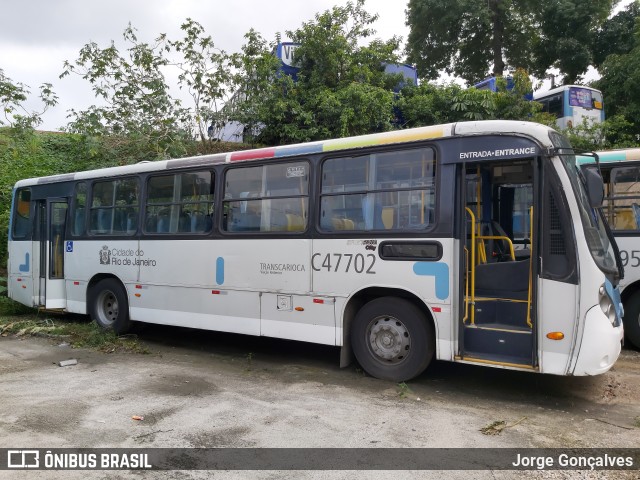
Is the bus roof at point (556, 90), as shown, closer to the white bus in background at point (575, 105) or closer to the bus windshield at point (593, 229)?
the white bus in background at point (575, 105)

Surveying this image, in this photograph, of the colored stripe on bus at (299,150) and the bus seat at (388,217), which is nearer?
the bus seat at (388,217)

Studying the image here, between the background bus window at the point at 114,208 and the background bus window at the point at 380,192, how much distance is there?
3658mm

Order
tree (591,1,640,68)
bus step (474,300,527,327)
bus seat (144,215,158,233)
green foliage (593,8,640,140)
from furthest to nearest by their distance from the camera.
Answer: tree (591,1,640,68), green foliage (593,8,640,140), bus seat (144,215,158,233), bus step (474,300,527,327)

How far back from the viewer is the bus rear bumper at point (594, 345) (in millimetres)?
4988

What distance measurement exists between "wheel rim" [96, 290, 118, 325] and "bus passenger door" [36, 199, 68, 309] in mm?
974

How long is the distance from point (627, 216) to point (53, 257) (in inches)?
372

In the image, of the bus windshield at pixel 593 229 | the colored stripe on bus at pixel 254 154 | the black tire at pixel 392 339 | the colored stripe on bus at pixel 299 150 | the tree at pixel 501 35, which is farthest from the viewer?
the tree at pixel 501 35

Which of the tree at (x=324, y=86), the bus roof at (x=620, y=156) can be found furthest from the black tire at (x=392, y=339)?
the tree at (x=324, y=86)

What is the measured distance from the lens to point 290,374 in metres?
6.77

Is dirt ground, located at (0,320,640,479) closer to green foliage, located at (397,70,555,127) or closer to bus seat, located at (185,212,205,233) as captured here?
bus seat, located at (185,212,205,233)

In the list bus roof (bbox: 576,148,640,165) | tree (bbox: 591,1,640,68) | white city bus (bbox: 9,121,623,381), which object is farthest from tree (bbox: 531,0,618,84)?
white city bus (bbox: 9,121,623,381)

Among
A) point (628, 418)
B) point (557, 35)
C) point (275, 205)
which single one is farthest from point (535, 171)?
point (557, 35)

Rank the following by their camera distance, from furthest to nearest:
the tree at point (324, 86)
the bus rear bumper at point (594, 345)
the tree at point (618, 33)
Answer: the tree at point (618, 33) < the tree at point (324, 86) < the bus rear bumper at point (594, 345)

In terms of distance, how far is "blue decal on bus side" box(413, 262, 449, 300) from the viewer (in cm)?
570
